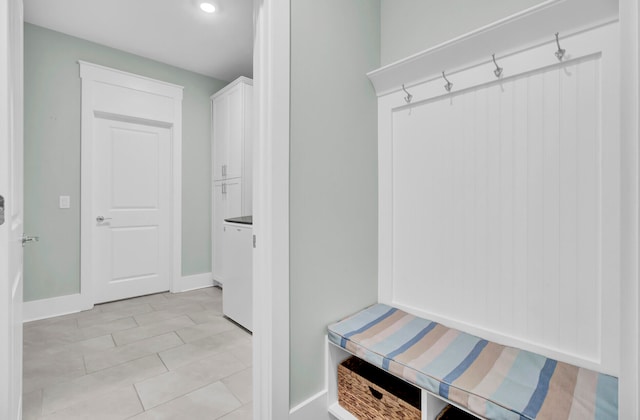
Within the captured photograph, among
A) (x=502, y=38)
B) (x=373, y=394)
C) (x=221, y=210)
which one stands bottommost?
(x=373, y=394)

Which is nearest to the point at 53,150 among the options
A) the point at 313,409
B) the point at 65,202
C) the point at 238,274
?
the point at 65,202

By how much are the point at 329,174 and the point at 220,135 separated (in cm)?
277

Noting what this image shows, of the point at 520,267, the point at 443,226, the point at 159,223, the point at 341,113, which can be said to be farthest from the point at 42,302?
the point at 520,267

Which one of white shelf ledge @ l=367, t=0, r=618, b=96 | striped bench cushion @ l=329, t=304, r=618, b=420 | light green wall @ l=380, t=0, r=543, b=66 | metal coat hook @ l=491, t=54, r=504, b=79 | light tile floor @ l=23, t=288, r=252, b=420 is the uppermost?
light green wall @ l=380, t=0, r=543, b=66

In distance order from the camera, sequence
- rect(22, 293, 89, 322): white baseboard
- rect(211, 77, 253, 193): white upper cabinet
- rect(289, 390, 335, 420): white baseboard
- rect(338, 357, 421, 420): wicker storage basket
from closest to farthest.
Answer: rect(338, 357, 421, 420): wicker storage basket
rect(289, 390, 335, 420): white baseboard
rect(22, 293, 89, 322): white baseboard
rect(211, 77, 253, 193): white upper cabinet

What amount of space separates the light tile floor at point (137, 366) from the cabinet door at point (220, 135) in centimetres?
173

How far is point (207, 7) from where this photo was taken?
8.57 ft

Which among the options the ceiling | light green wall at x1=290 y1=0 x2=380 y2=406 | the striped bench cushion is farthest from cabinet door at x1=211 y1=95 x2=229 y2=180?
the striped bench cushion

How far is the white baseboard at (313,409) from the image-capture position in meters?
1.38

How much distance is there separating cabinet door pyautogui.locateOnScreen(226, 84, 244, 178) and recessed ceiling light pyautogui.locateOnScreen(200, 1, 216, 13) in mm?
893

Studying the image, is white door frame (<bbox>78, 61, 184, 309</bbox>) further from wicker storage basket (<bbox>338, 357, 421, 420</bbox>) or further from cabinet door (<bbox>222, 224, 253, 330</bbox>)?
wicker storage basket (<bbox>338, 357, 421, 420</bbox>)

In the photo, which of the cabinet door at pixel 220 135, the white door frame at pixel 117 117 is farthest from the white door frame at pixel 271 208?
the white door frame at pixel 117 117

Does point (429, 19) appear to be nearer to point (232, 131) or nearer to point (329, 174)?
point (329, 174)

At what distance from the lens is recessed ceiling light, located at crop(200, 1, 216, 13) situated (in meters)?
2.57
